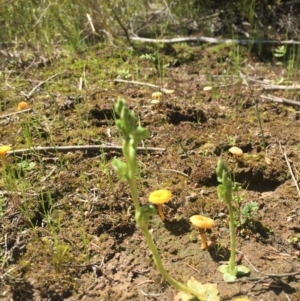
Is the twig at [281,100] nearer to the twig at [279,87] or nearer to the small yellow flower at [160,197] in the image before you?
the twig at [279,87]

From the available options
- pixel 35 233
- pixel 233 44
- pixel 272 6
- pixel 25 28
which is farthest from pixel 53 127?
pixel 272 6

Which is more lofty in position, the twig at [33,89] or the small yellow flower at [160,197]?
the twig at [33,89]

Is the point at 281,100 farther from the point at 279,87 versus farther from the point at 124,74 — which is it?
the point at 124,74

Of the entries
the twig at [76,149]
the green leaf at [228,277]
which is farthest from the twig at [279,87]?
the green leaf at [228,277]

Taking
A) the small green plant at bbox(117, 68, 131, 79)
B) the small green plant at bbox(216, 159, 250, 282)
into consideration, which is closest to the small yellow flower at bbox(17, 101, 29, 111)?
the small green plant at bbox(117, 68, 131, 79)

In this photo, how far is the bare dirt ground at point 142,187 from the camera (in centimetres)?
222

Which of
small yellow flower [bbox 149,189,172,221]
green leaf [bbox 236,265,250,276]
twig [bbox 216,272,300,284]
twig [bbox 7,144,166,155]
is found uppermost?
small yellow flower [bbox 149,189,172,221]

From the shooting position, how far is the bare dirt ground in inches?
87.5

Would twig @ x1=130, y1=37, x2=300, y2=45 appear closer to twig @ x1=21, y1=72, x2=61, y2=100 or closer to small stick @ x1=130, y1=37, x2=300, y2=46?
small stick @ x1=130, y1=37, x2=300, y2=46

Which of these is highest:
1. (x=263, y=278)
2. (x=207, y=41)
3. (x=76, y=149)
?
(x=207, y=41)

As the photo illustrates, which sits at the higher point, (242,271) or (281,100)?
(281,100)

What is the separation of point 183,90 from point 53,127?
121 centimetres

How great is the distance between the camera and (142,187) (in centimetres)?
281

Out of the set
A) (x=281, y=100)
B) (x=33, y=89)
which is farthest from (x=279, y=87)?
(x=33, y=89)
